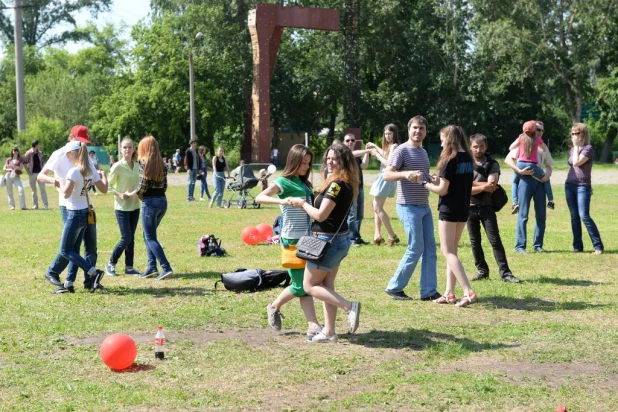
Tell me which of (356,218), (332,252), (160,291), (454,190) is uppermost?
(454,190)

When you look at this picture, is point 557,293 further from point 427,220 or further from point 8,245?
point 8,245

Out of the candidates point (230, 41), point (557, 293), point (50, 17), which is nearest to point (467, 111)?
point (230, 41)

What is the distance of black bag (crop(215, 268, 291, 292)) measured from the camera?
9.91 m

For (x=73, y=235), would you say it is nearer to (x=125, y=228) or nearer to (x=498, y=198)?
(x=125, y=228)

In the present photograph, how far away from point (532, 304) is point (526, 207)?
4.31 m

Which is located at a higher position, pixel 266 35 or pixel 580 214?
pixel 266 35

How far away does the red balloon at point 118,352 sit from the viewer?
254 inches

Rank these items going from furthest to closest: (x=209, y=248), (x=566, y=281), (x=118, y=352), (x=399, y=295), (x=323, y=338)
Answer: (x=209, y=248) < (x=566, y=281) < (x=399, y=295) < (x=323, y=338) < (x=118, y=352)

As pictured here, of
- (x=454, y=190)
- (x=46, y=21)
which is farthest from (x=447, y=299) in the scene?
(x=46, y=21)

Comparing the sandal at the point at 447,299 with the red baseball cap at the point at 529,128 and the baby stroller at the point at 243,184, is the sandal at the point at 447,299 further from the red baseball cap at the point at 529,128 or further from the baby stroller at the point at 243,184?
the baby stroller at the point at 243,184

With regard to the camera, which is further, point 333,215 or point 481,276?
point 481,276

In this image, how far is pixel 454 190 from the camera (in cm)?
891

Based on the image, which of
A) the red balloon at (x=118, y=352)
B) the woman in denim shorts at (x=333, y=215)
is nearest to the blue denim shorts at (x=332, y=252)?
the woman in denim shorts at (x=333, y=215)

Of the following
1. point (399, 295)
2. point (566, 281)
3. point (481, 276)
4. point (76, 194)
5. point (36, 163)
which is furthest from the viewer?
point (36, 163)
